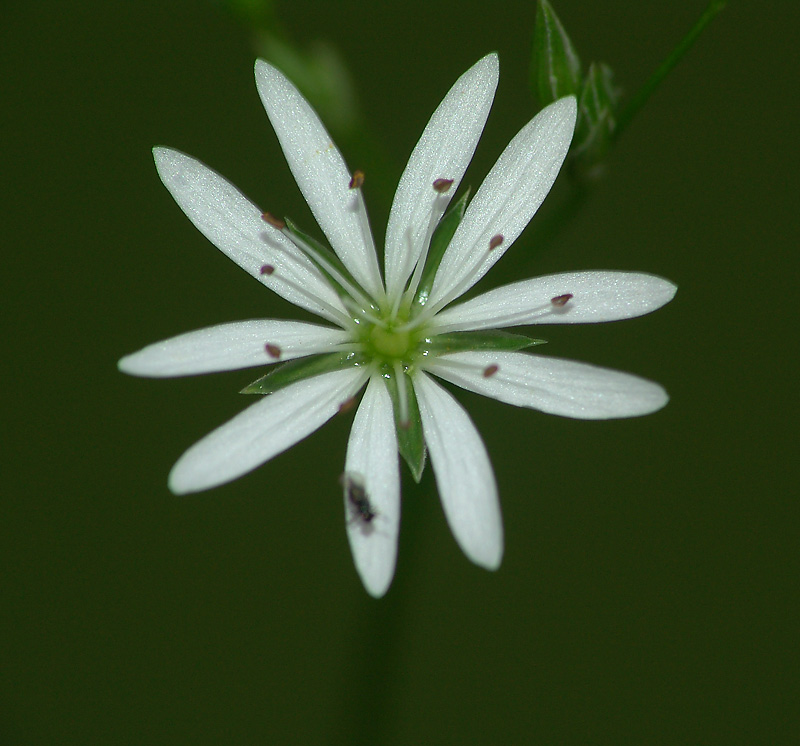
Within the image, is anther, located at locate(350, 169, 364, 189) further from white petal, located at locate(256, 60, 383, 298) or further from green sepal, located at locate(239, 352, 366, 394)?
green sepal, located at locate(239, 352, 366, 394)

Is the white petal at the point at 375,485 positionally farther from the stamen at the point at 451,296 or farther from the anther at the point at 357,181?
the anther at the point at 357,181

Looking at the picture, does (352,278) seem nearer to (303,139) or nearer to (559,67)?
(303,139)

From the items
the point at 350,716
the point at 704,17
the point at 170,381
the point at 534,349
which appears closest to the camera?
the point at 704,17

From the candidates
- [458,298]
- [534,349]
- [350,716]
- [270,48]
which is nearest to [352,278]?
[458,298]

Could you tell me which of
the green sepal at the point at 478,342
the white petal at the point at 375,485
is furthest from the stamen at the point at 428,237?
the white petal at the point at 375,485

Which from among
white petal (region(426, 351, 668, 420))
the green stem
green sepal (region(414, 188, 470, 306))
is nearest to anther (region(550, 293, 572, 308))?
white petal (region(426, 351, 668, 420))

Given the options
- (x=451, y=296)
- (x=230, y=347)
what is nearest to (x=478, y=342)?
(x=451, y=296)
